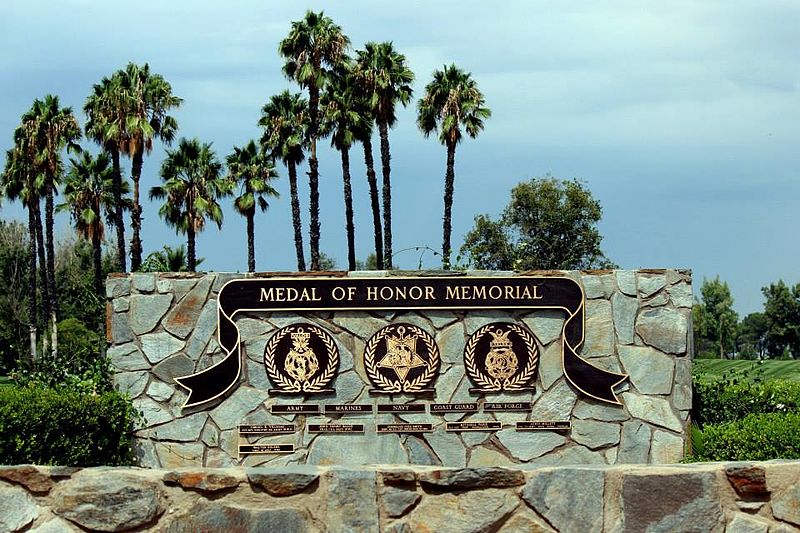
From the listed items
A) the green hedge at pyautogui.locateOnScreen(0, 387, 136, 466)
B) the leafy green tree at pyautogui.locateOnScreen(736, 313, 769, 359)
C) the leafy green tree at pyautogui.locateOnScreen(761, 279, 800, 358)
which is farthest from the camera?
the leafy green tree at pyautogui.locateOnScreen(736, 313, 769, 359)

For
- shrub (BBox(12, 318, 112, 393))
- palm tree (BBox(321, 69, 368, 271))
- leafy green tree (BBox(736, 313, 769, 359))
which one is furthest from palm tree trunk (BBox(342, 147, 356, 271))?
leafy green tree (BBox(736, 313, 769, 359))

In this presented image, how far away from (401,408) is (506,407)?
1.10 metres

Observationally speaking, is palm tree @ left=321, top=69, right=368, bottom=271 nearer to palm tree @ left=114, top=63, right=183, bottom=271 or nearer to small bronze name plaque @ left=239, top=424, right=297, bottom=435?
palm tree @ left=114, top=63, right=183, bottom=271

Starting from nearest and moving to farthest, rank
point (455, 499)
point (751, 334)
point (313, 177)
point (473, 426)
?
point (455, 499) < point (473, 426) < point (313, 177) < point (751, 334)

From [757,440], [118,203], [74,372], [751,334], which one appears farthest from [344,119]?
[751,334]

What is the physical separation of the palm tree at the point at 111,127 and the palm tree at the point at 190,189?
1772 mm

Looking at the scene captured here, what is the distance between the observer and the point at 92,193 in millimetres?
43344

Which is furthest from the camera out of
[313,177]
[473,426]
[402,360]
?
[313,177]

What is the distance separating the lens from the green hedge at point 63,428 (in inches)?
400

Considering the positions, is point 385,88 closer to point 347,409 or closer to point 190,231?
point 190,231

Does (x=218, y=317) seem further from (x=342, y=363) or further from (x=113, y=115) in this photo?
(x=113, y=115)

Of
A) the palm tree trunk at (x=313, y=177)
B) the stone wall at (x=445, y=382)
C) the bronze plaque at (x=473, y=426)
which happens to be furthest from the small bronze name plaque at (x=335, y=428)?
the palm tree trunk at (x=313, y=177)

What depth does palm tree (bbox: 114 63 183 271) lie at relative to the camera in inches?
1522

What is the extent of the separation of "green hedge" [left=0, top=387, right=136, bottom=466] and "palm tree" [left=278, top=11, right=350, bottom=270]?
2659 centimetres
